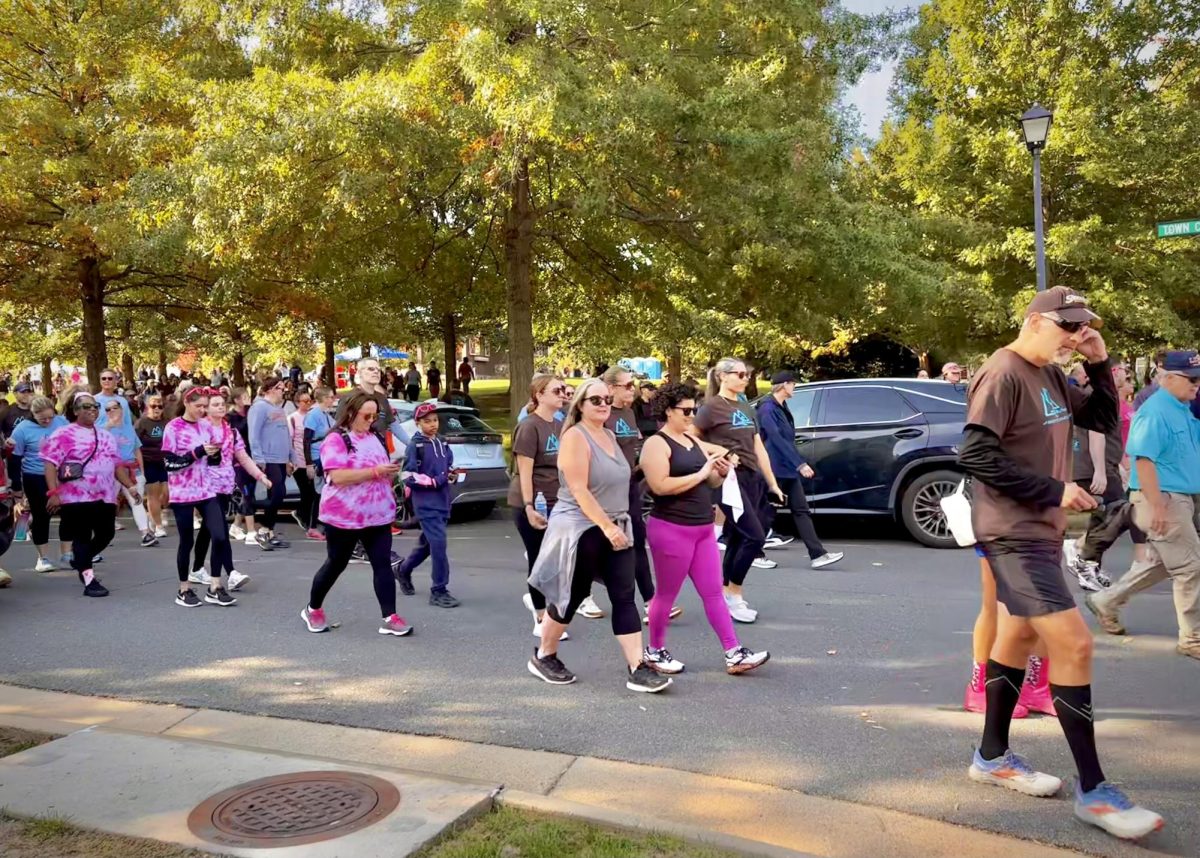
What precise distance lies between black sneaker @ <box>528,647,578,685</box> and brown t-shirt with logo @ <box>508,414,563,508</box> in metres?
1.33

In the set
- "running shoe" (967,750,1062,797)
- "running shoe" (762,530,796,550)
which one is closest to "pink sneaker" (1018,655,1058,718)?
"running shoe" (967,750,1062,797)

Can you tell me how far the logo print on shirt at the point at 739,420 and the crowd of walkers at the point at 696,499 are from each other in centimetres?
2

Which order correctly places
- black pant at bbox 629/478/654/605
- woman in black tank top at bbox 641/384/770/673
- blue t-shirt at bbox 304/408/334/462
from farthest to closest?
blue t-shirt at bbox 304/408/334/462, black pant at bbox 629/478/654/605, woman in black tank top at bbox 641/384/770/673

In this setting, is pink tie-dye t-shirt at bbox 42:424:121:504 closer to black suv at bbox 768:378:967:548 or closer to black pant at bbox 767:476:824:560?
black pant at bbox 767:476:824:560

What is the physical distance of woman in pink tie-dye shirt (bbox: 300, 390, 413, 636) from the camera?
694 cm

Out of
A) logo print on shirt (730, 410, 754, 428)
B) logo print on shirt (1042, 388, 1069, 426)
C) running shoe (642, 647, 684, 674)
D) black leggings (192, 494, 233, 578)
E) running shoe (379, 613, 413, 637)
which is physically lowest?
running shoe (379, 613, 413, 637)

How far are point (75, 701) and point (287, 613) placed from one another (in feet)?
7.19

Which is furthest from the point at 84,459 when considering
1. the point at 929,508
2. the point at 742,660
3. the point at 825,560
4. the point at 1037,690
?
the point at 929,508

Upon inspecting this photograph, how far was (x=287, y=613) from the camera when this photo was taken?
25.9 ft

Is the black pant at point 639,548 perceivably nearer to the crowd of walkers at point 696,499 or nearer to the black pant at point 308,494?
the crowd of walkers at point 696,499

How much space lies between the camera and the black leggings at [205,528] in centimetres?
799

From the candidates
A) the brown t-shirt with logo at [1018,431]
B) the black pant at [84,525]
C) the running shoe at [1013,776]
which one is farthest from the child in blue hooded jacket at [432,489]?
the brown t-shirt with logo at [1018,431]

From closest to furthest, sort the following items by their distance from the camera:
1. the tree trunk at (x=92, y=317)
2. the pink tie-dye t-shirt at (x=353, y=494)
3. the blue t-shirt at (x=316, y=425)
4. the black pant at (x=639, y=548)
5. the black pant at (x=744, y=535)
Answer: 1. the black pant at (x=639, y=548)
2. the pink tie-dye t-shirt at (x=353, y=494)
3. the black pant at (x=744, y=535)
4. the blue t-shirt at (x=316, y=425)
5. the tree trunk at (x=92, y=317)

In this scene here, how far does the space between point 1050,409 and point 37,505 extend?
9.50 meters
